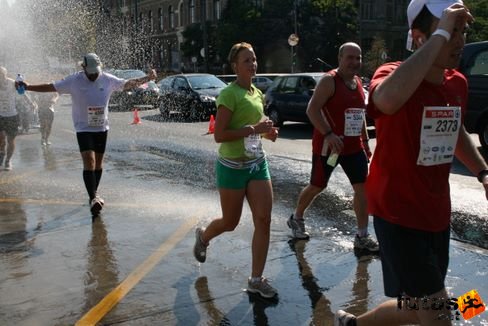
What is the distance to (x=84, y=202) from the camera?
7.05 m

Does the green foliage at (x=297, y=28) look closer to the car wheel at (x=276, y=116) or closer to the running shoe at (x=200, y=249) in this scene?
the car wheel at (x=276, y=116)

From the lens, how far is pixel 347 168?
499 centimetres

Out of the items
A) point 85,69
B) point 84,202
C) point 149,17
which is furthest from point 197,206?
point 149,17

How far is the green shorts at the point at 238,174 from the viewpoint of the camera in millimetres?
3975

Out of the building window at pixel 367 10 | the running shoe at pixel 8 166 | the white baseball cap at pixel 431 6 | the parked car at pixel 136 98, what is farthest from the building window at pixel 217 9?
the white baseball cap at pixel 431 6

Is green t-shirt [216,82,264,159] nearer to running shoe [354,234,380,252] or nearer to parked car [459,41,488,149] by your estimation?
running shoe [354,234,380,252]

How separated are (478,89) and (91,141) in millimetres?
6995

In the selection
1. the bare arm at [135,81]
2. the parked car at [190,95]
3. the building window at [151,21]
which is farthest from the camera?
the building window at [151,21]

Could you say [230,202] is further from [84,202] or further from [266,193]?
[84,202]

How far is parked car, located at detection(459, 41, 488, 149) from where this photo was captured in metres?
10.0

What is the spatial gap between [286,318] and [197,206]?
3.27 m

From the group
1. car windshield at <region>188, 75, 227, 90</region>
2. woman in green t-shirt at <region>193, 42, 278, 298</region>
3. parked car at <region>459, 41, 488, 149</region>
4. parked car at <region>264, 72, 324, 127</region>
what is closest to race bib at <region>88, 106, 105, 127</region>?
woman in green t-shirt at <region>193, 42, 278, 298</region>

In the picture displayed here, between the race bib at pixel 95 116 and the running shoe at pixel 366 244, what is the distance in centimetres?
309

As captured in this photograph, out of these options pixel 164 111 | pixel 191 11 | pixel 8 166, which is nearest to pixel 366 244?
pixel 8 166
